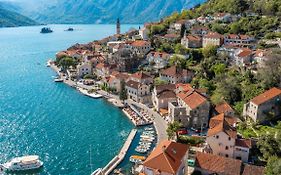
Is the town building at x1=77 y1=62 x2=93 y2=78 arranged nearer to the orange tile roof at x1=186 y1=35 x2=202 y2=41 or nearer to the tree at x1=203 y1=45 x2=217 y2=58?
the orange tile roof at x1=186 y1=35 x2=202 y2=41

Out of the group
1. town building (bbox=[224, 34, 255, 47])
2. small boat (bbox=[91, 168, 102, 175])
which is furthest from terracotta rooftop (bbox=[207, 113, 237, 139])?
town building (bbox=[224, 34, 255, 47])

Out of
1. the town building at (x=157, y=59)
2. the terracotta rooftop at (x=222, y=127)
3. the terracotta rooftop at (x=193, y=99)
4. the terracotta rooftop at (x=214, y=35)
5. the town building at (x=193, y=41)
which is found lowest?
the terracotta rooftop at (x=222, y=127)

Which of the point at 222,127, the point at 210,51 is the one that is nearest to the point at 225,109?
the point at 222,127

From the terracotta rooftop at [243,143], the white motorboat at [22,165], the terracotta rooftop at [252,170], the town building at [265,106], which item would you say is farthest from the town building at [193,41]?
the white motorboat at [22,165]

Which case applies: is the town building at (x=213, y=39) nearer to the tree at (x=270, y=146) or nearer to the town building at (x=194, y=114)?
the town building at (x=194, y=114)

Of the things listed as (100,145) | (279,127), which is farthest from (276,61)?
(100,145)

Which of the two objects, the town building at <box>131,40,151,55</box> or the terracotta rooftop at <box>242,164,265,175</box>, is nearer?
the terracotta rooftop at <box>242,164,265,175</box>

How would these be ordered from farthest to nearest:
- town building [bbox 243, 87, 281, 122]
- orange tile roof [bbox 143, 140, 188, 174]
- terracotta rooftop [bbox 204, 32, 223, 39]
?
terracotta rooftop [bbox 204, 32, 223, 39] < town building [bbox 243, 87, 281, 122] < orange tile roof [bbox 143, 140, 188, 174]
